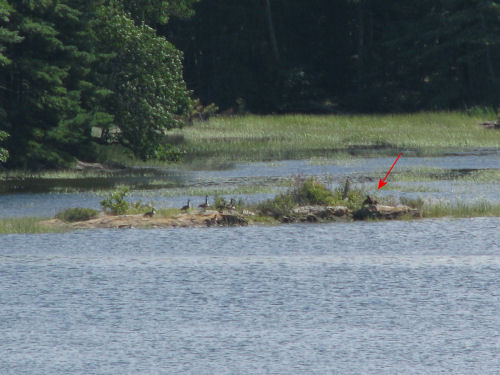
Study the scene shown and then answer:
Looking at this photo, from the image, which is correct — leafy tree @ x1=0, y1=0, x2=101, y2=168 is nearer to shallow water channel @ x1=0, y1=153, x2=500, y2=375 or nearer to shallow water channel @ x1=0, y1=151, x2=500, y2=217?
shallow water channel @ x1=0, y1=151, x2=500, y2=217

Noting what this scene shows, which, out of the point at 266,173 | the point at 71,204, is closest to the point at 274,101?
the point at 266,173

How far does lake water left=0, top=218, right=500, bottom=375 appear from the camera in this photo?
1234 cm

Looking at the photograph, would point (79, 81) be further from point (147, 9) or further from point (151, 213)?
point (151, 213)

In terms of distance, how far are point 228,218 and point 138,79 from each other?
54.9 feet

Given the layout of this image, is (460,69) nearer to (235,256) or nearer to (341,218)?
(341,218)

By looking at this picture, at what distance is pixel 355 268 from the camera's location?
19281 mm

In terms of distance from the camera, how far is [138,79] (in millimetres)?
40781

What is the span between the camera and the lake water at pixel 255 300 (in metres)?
12.3

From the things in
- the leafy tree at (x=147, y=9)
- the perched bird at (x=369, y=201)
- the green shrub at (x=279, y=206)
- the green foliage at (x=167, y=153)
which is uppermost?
the leafy tree at (x=147, y=9)

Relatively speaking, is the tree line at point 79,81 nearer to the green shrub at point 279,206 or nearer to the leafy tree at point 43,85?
the leafy tree at point 43,85

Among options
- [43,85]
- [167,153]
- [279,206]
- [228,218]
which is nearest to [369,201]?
[279,206]

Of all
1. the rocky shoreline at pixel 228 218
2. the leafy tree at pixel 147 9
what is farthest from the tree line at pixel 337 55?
the rocky shoreline at pixel 228 218

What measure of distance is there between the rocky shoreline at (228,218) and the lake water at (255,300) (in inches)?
22.1

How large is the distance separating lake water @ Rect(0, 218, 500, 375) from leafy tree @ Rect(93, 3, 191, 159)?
16.1 metres
